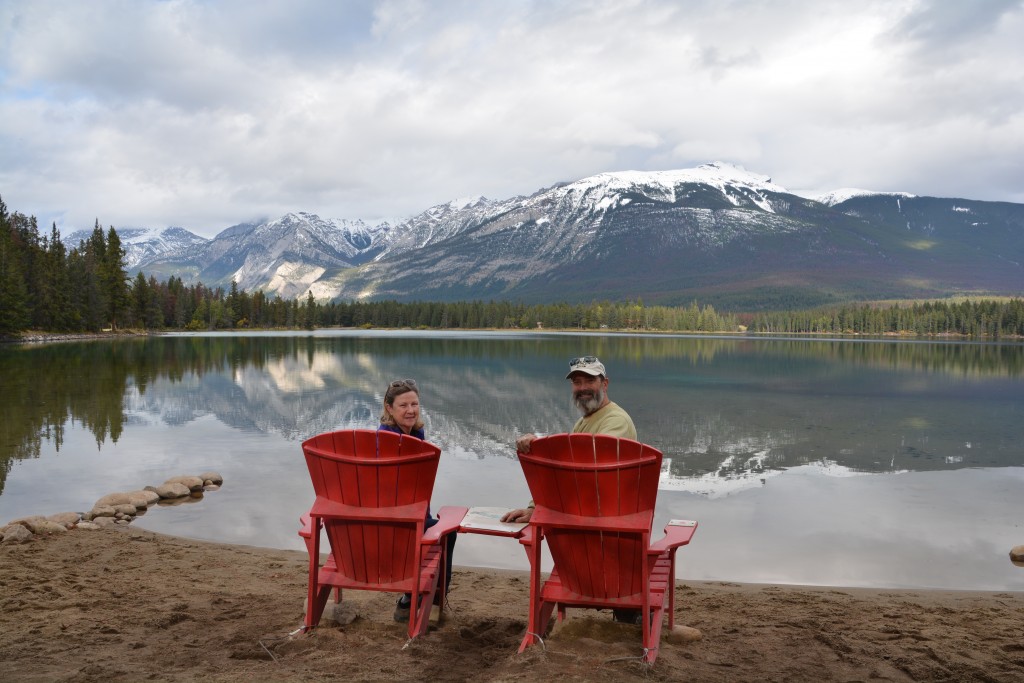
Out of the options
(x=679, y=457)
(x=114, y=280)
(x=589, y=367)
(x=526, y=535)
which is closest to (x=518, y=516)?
(x=526, y=535)

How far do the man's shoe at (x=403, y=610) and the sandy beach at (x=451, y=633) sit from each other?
113mm

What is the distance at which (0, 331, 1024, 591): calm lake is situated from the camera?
35.4ft

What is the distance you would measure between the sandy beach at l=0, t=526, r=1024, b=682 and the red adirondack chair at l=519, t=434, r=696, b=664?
371 millimetres

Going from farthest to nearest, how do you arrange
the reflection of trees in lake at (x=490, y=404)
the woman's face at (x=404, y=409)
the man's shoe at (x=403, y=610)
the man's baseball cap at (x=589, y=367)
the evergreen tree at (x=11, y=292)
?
the evergreen tree at (x=11, y=292) → the reflection of trees in lake at (x=490, y=404) → the woman's face at (x=404, y=409) → the man's shoe at (x=403, y=610) → the man's baseball cap at (x=589, y=367)

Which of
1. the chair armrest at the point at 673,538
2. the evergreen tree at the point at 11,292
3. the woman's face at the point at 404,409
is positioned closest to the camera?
the chair armrest at the point at 673,538

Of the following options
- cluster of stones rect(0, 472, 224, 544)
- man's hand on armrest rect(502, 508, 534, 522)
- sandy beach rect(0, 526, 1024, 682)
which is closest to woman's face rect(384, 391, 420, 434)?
man's hand on armrest rect(502, 508, 534, 522)

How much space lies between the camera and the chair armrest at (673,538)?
231 inches

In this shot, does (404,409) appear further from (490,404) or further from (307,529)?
(490,404)

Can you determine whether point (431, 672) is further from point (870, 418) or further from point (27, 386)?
point (27, 386)

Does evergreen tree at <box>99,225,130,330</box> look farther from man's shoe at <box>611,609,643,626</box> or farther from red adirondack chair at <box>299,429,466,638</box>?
man's shoe at <box>611,609,643,626</box>

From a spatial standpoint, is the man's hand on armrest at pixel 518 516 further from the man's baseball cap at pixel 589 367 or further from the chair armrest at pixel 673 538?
the man's baseball cap at pixel 589 367

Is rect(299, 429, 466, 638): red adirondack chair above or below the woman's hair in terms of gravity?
below

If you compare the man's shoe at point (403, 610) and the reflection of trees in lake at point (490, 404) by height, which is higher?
the man's shoe at point (403, 610)

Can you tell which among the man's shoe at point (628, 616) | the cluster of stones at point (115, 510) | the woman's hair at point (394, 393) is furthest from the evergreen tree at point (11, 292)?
the man's shoe at point (628, 616)
